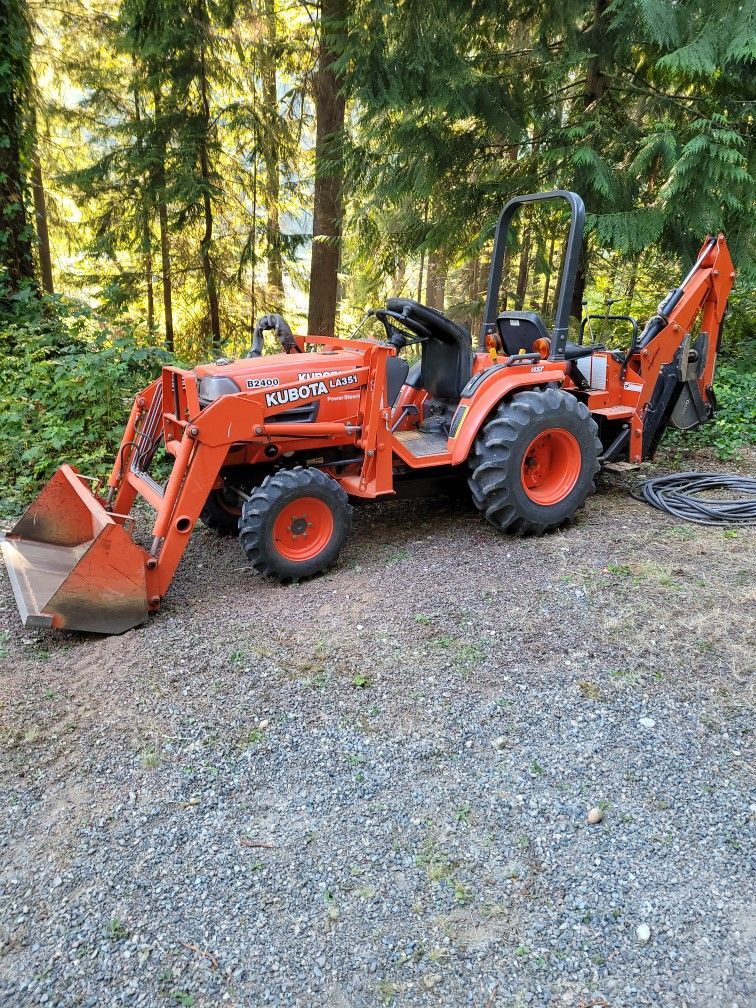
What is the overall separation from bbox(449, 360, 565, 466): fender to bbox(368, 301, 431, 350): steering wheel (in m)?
0.51

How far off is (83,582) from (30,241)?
6.47m

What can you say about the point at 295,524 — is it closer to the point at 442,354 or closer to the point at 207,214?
the point at 442,354

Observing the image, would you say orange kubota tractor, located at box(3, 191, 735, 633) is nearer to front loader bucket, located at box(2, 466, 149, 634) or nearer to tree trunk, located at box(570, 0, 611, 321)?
front loader bucket, located at box(2, 466, 149, 634)

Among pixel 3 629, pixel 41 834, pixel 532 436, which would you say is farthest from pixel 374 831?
pixel 532 436

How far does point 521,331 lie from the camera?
532 centimetres

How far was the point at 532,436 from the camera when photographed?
4652 mm

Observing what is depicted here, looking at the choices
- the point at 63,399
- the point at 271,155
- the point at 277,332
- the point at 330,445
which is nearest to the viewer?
→ the point at 330,445

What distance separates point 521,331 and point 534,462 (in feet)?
3.41

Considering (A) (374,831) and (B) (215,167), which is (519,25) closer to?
(B) (215,167)

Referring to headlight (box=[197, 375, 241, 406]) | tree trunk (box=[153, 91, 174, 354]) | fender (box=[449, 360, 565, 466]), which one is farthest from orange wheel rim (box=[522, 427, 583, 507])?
tree trunk (box=[153, 91, 174, 354])

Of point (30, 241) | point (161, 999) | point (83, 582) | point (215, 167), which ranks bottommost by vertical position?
point (161, 999)

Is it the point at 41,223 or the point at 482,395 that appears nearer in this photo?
the point at 482,395

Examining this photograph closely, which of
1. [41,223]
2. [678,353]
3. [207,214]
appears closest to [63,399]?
[207,214]

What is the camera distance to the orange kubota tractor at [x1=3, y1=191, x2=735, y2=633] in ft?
12.3
